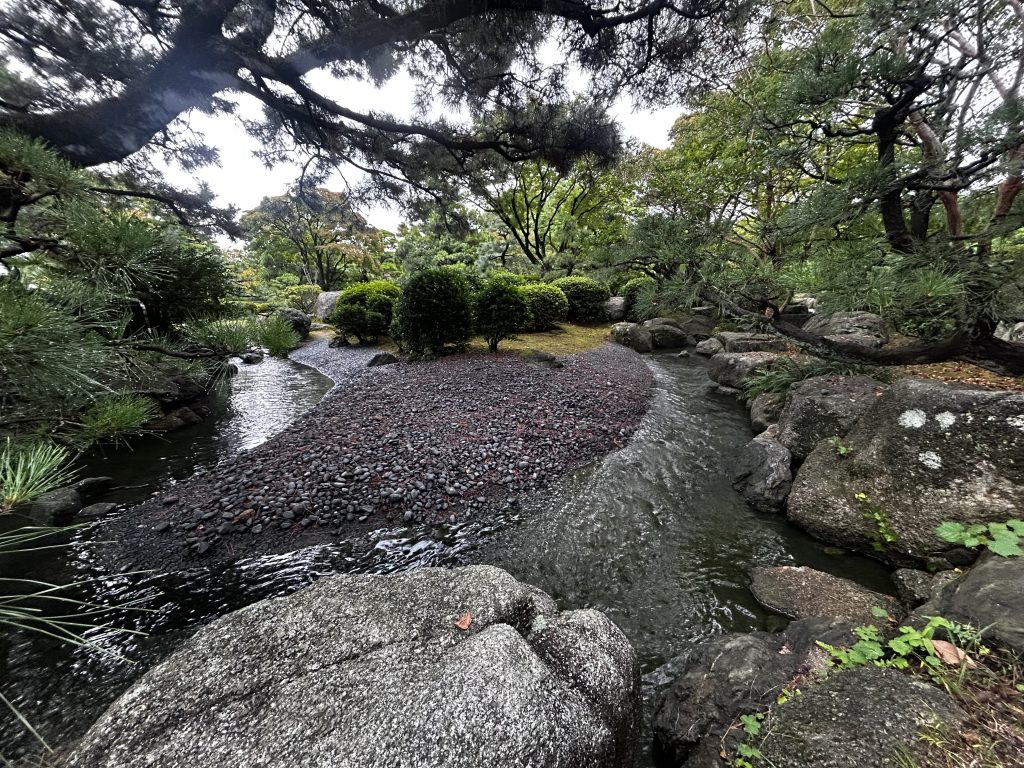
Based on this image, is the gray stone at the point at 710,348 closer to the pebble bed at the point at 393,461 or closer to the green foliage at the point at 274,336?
the pebble bed at the point at 393,461

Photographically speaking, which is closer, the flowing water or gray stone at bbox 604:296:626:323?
the flowing water

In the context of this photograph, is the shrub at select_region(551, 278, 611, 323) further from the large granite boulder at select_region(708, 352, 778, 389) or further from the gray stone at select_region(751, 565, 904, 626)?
the gray stone at select_region(751, 565, 904, 626)

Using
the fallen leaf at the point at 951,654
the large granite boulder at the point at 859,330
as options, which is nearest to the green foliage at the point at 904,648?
the fallen leaf at the point at 951,654

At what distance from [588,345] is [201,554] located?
8.95 m

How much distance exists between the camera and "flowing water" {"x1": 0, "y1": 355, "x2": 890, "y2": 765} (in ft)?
7.00

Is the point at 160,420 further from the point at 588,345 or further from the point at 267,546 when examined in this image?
the point at 588,345

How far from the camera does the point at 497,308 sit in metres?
8.76

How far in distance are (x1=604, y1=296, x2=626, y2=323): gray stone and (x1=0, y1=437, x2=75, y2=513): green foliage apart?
1357 cm

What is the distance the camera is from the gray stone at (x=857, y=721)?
1.25m

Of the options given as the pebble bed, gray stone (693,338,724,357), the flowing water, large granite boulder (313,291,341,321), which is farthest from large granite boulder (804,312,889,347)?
large granite boulder (313,291,341,321)

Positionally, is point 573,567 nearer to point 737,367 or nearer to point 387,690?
point 387,690

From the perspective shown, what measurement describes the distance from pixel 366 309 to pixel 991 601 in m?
11.9

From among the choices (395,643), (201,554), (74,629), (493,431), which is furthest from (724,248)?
(74,629)

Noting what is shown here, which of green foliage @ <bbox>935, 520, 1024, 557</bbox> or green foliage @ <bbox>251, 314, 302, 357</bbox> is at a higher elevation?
green foliage @ <bbox>251, 314, 302, 357</bbox>
